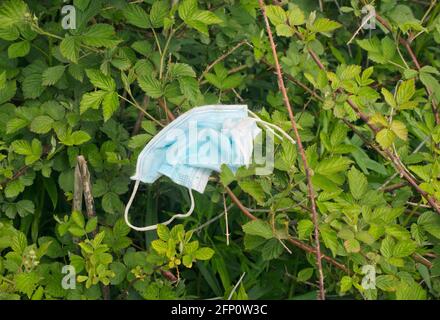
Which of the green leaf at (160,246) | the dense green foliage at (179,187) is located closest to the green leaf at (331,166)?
the dense green foliage at (179,187)

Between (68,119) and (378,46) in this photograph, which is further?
(378,46)

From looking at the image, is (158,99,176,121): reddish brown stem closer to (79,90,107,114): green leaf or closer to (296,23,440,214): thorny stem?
(79,90,107,114): green leaf

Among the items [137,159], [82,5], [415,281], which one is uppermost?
[82,5]

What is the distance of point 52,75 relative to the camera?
2.38 m

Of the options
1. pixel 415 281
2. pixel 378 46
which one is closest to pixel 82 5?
pixel 378 46

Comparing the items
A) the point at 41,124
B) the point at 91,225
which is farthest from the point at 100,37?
the point at 91,225

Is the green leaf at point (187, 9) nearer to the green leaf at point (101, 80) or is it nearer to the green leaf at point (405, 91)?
the green leaf at point (101, 80)

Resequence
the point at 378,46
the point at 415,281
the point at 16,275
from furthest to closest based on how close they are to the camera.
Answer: the point at 378,46, the point at 415,281, the point at 16,275

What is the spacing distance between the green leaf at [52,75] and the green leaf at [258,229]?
2.26 ft

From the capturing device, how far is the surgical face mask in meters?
2.19

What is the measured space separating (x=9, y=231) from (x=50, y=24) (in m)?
0.62

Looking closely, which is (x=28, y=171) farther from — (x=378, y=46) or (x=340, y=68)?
(x=378, y=46)

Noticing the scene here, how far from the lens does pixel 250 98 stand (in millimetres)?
2951

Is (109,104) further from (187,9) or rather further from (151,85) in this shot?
(187,9)
